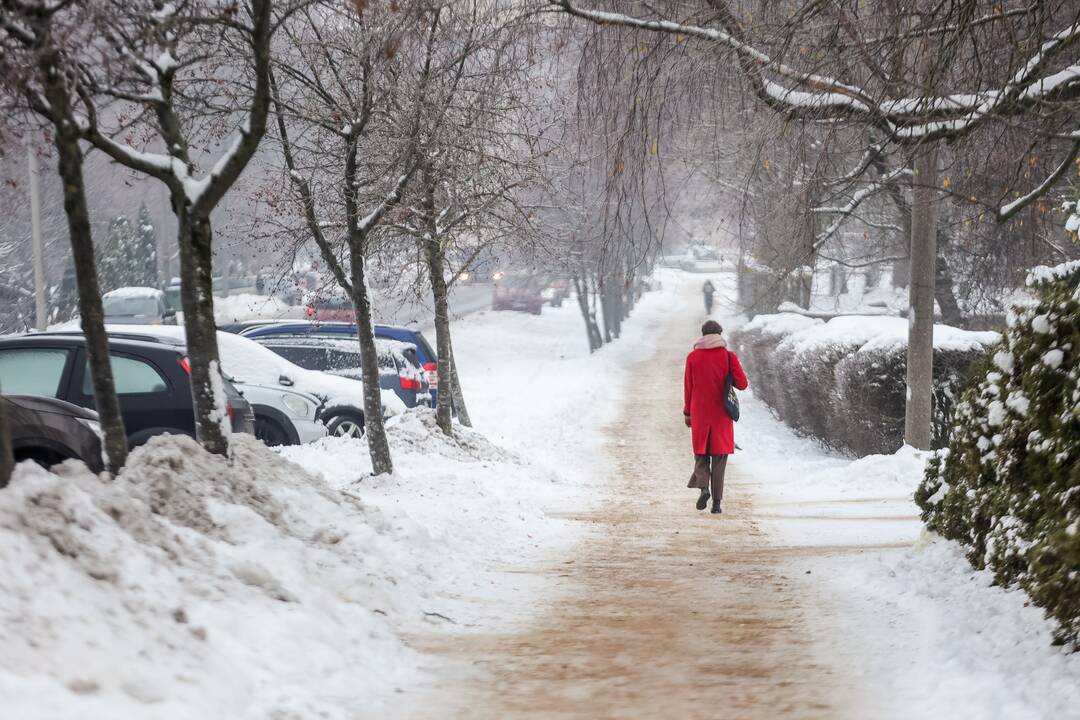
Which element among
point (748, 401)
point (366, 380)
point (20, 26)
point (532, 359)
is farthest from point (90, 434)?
point (532, 359)

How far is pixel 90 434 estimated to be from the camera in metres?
8.02

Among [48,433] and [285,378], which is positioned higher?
[48,433]

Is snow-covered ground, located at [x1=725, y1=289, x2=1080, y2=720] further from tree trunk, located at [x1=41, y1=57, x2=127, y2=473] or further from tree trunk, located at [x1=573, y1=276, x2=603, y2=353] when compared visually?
tree trunk, located at [x1=573, y1=276, x2=603, y2=353]

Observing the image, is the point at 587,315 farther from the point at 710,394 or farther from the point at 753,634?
the point at 753,634

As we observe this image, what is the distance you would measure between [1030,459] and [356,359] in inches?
571

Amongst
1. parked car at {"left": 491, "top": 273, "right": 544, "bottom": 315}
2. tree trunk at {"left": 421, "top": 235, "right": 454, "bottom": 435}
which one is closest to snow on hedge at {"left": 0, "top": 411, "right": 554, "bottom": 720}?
tree trunk at {"left": 421, "top": 235, "right": 454, "bottom": 435}

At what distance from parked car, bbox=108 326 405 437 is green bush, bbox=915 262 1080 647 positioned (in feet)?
31.1

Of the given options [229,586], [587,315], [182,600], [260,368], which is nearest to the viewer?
[182,600]

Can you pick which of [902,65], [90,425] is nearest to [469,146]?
[90,425]

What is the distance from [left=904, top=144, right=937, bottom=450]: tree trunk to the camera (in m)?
13.6

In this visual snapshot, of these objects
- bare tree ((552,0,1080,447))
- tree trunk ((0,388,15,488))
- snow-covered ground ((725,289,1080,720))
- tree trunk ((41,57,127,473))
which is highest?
bare tree ((552,0,1080,447))

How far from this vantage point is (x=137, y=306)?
31.4 metres

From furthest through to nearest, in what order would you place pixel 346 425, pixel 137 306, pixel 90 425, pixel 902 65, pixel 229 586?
pixel 137 306 → pixel 346 425 → pixel 90 425 → pixel 902 65 → pixel 229 586

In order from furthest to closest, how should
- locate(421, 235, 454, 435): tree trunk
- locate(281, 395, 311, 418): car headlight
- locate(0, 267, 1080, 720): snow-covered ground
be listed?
locate(421, 235, 454, 435): tree trunk, locate(281, 395, 311, 418): car headlight, locate(0, 267, 1080, 720): snow-covered ground
